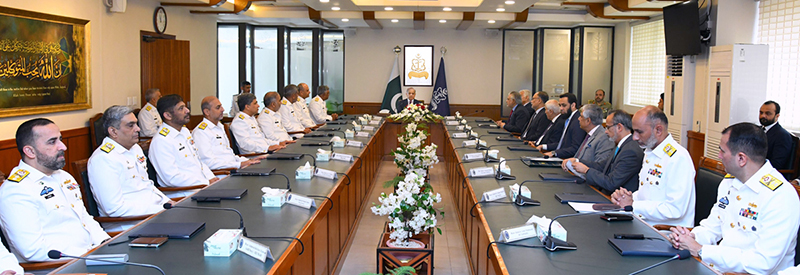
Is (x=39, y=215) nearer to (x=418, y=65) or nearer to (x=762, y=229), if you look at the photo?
(x=762, y=229)

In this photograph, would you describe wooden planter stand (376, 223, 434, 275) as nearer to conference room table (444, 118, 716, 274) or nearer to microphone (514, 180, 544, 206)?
conference room table (444, 118, 716, 274)

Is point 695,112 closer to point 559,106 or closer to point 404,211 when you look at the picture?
point 559,106

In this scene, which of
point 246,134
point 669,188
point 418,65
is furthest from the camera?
point 418,65

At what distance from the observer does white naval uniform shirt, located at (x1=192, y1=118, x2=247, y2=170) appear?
4.94 metres

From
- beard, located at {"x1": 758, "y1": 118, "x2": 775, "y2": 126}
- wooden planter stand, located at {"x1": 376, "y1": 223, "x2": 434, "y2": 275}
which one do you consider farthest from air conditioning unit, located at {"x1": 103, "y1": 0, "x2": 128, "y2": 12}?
beard, located at {"x1": 758, "y1": 118, "x2": 775, "y2": 126}

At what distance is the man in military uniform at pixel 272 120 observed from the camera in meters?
7.07

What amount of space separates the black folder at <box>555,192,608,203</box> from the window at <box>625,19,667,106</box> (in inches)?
267

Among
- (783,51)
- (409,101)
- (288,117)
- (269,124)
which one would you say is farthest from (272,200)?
(409,101)

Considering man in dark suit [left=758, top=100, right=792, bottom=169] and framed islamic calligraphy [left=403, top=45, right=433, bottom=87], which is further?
framed islamic calligraphy [left=403, top=45, right=433, bottom=87]

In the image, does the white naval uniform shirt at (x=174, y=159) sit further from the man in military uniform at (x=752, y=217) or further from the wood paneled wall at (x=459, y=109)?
the wood paneled wall at (x=459, y=109)

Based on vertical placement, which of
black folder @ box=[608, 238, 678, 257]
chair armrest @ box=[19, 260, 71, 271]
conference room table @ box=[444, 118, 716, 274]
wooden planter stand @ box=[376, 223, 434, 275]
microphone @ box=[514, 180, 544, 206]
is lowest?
wooden planter stand @ box=[376, 223, 434, 275]

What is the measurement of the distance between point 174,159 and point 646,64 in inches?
330

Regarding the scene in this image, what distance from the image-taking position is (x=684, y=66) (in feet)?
23.1

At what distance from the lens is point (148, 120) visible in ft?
22.7
